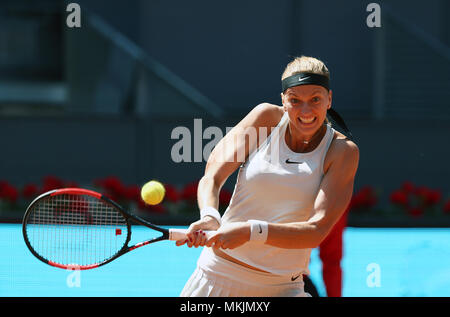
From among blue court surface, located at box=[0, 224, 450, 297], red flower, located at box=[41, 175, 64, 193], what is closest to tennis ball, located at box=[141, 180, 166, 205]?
blue court surface, located at box=[0, 224, 450, 297]

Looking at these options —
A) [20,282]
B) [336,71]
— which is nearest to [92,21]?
[336,71]

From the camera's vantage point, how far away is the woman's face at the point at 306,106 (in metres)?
2.64

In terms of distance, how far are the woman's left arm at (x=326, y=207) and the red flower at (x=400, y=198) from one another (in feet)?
20.8

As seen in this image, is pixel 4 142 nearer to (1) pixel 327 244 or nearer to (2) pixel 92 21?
(2) pixel 92 21

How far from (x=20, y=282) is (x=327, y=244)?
248 cm

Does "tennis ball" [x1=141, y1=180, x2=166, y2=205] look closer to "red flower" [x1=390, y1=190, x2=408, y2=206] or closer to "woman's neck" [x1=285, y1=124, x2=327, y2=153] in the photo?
"woman's neck" [x1=285, y1=124, x2=327, y2=153]

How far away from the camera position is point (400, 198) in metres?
8.80

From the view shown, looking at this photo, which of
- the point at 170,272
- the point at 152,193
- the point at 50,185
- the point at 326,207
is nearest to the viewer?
the point at 326,207

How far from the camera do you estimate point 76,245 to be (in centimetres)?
350

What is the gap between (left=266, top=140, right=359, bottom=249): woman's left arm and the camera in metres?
2.59

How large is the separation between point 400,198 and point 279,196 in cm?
642
